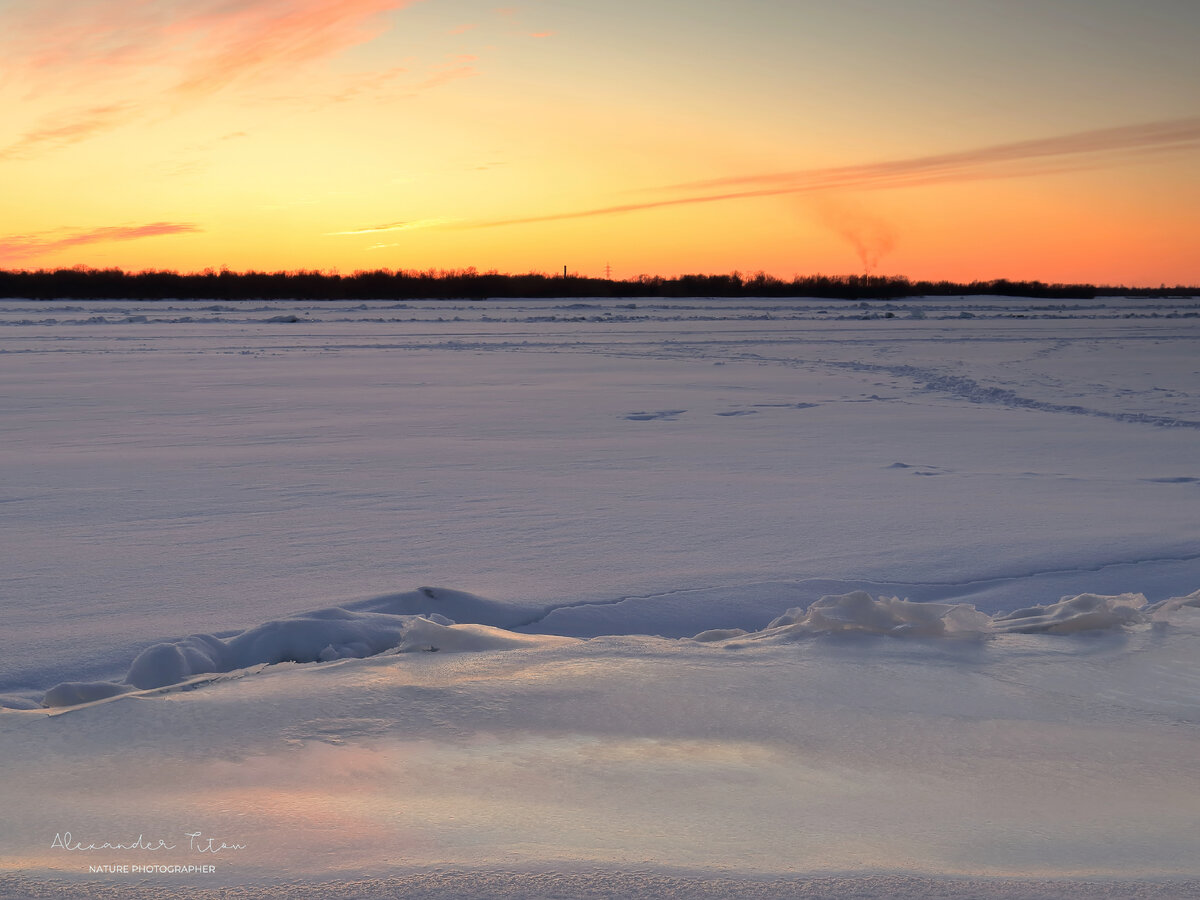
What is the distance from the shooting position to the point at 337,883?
1.15m

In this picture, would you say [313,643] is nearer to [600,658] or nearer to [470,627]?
[470,627]

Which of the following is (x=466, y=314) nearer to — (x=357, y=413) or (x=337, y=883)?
(x=357, y=413)

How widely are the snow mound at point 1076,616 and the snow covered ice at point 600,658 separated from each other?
0.02m

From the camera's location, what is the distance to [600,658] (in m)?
2.00

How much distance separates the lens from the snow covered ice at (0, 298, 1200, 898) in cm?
124

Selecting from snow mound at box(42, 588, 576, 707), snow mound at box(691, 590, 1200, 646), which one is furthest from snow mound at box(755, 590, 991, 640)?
snow mound at box(42, 588, 576, 707)

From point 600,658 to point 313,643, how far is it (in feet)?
2.20

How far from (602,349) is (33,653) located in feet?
32.6

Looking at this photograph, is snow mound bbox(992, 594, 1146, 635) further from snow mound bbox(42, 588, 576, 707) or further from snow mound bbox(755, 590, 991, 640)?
snow mound bbox(42, 588, 576, 707)

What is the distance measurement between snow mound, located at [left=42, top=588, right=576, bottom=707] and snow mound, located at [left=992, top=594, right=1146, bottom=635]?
110 cm

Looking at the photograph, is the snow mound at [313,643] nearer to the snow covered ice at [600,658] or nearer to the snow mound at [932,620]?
the snow covered ice at [600,658]

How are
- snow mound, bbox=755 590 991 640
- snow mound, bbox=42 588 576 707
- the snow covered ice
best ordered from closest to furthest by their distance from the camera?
the snow covered ice
snow mound, bbox=42 588 576 707
snow mound, bbox=755 590 991 640

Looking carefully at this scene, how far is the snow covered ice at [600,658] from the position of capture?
1.24 metres

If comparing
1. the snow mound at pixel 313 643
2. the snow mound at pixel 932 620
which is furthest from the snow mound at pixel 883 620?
the snow mound at pixel 313 643
